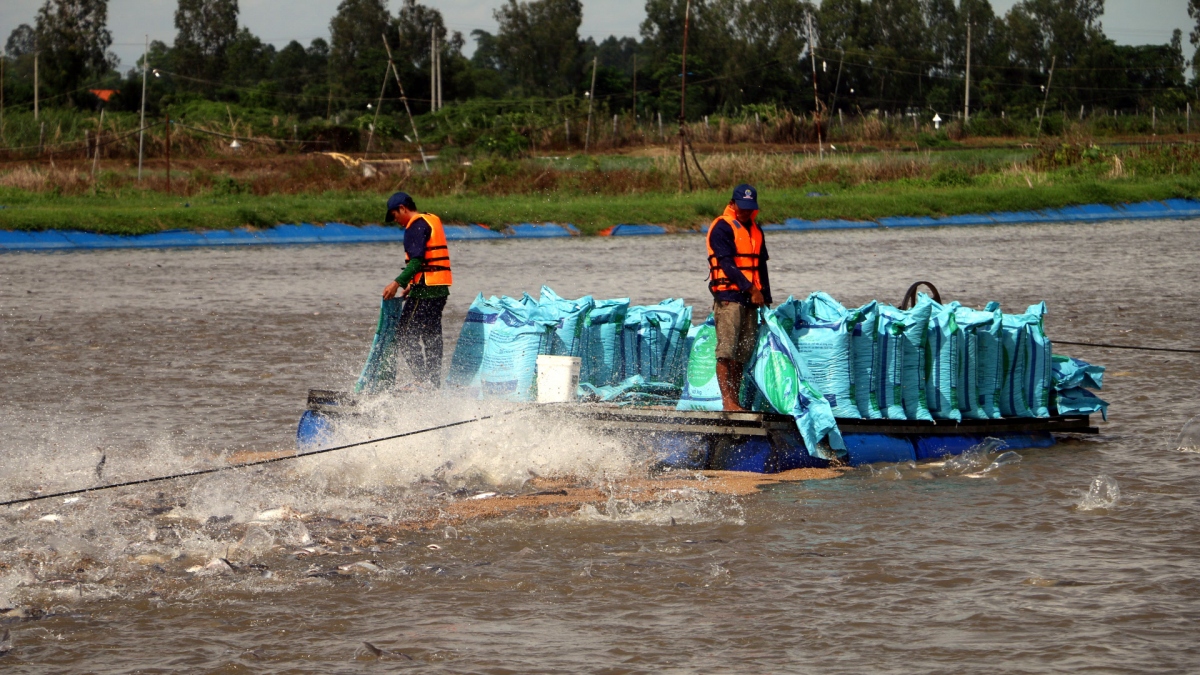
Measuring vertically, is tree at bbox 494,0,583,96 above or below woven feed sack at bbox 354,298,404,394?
above

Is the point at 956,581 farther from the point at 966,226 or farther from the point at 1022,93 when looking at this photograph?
the point at 1022,93

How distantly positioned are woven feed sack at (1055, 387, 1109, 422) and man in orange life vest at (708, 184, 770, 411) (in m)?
2.32

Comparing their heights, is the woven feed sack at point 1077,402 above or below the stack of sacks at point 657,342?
below

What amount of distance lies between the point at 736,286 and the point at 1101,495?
8.18 ft

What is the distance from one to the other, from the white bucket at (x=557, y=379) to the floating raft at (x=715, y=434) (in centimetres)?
31

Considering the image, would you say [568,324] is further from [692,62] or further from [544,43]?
[544,43]

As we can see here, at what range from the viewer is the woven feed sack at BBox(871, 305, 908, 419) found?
9.09 m

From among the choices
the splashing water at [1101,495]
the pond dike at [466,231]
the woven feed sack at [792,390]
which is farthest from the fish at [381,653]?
the pond dike at [466,231]

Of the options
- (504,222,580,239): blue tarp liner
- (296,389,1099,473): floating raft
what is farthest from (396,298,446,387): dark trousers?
(504,222,580,239): blue tarp liner

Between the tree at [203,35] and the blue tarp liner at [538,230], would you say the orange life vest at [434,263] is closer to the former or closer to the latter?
the blue tarp liner at [538,230]

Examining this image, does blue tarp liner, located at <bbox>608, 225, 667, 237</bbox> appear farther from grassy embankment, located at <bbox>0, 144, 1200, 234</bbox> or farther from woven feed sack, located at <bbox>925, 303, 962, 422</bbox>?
woven feed sack, located at <bbox>925, 303, 962, 422</bbox>

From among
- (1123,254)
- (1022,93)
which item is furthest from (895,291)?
(1022,93)

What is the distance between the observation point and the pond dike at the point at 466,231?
2605 cm

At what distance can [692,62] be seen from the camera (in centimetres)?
7794
